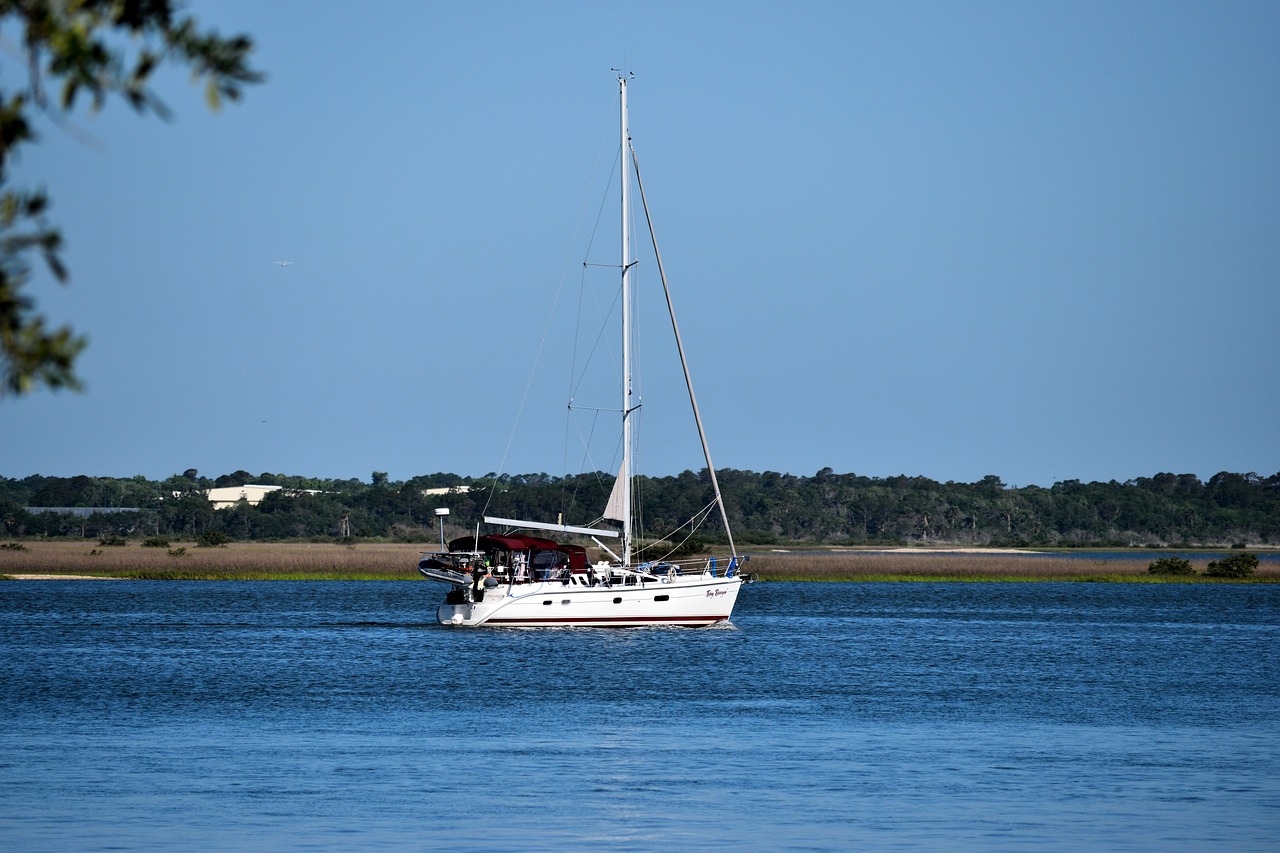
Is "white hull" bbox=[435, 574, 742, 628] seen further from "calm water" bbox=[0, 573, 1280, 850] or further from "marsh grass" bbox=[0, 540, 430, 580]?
"marsh grass" bbox=[0, 540, 430, 580]

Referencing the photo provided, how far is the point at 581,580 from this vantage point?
180 feet

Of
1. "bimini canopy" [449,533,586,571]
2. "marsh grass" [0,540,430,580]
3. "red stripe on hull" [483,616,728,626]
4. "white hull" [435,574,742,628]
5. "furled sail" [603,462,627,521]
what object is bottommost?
"red stripe on hull" [483,616,728,626]

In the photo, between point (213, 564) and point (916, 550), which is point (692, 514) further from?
point (213, 564)

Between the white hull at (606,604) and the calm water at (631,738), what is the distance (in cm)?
78

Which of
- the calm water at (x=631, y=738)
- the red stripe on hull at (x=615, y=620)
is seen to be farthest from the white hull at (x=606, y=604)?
the calm water at (x=631, y=738)

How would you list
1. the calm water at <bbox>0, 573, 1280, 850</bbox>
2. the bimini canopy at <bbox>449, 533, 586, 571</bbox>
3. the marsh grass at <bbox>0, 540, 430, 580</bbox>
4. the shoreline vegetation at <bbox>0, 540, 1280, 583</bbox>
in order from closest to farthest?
the calm water at <bbox>0, 573, 1280, 850</bbox> → the bimini canopy at <bbox>449, 533, 586, 571</bbox> → the marsh grass at <bbox>0, 540, 430, 580</bbox> → the shoreline vegetation at <bbox>0, 540, 1280, 583</bbox>

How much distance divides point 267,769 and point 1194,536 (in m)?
181

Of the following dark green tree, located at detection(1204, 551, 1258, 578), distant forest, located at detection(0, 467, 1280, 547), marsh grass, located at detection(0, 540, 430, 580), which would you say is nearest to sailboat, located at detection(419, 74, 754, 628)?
marsh grass, located at detection(0, 540, 430, 580)

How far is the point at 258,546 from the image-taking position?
136 metres

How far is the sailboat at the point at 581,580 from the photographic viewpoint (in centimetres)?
5428

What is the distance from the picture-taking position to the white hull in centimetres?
5438

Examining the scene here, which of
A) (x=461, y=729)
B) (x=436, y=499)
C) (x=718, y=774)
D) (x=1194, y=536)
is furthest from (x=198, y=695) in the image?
(x=1194, y=536)

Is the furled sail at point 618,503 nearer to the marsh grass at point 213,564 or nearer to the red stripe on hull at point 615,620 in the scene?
the red stripe on hull at point 615,620

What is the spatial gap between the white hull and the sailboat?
0.03 meters
